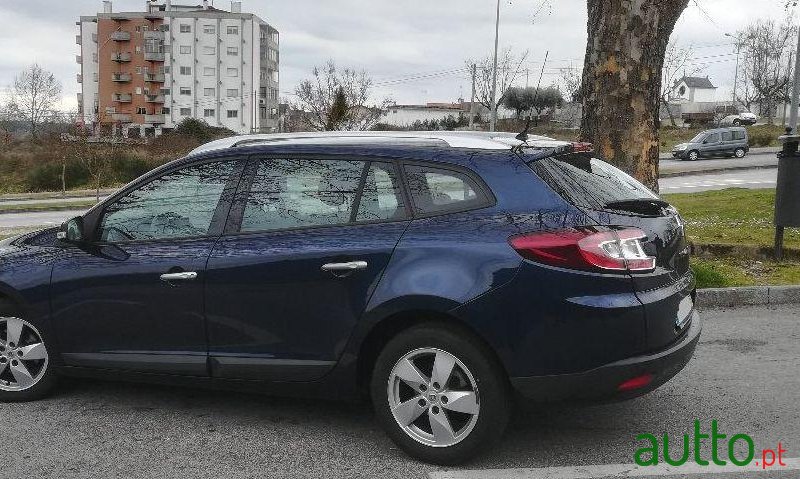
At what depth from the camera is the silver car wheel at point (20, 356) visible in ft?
15.3

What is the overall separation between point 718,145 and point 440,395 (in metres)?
43.2

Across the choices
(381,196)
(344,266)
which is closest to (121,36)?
(381,196)

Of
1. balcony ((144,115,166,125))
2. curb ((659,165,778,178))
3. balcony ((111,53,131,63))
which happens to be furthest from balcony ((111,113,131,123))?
curb ((659,165,778,178))

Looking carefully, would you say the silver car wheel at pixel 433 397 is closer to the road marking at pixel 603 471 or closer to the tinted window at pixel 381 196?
the road marking at pixel 603 471

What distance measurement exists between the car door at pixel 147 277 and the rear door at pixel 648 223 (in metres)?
1.80

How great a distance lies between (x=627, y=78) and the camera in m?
7.71

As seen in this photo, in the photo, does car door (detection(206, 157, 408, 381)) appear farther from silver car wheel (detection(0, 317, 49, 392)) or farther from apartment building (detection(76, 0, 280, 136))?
apartment building (detection(76, 0, 280, 136))

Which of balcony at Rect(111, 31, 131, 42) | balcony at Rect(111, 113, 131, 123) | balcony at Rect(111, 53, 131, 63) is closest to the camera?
A: balcony at Rect(111, 113, 131, 123)

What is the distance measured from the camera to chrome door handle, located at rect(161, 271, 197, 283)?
162 inches

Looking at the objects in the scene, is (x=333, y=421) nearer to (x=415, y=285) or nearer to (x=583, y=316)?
(x=415, y=285)

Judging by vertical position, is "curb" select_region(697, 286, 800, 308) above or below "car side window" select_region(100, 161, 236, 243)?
below

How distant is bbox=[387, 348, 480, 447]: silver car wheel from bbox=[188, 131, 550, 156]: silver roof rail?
43.0 inches

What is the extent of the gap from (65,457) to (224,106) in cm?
9314

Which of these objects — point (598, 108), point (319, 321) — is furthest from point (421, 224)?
point (598, 108)
